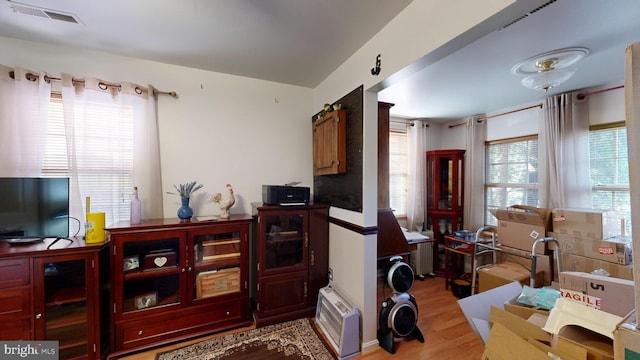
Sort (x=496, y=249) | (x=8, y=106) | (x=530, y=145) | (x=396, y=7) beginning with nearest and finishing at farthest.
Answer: (x=396, y=7), (x=8, y=106), (x=496, y=249), (x=530, y=145)

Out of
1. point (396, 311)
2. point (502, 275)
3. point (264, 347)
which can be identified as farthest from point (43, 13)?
point (502, 275)

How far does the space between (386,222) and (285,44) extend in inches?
70.7

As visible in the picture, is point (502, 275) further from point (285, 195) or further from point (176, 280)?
point (176, 280)

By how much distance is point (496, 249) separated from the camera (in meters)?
2.44

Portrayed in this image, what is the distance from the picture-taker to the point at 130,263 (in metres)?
1.89

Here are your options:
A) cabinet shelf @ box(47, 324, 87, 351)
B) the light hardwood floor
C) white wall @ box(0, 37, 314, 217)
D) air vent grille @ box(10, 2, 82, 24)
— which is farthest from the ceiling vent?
the light hardwood floor

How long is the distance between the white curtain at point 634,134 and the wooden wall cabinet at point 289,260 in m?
1.96

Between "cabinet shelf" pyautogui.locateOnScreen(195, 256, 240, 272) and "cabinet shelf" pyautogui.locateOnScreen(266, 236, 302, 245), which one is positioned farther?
"cabinet shelf" pyautogui.locateOnScreen(266, 236, 302, 245)

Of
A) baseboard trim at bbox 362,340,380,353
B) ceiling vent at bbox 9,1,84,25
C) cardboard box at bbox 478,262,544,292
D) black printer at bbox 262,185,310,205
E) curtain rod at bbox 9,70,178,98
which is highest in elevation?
ceiling vent at bbox 9,1,84,25

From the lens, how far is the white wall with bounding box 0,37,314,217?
2.09m

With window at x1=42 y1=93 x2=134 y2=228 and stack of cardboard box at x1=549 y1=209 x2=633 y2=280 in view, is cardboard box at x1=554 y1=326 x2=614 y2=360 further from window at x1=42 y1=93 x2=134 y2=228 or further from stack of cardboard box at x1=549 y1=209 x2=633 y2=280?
window at x1=42 y1=93 x2=134 y2=228

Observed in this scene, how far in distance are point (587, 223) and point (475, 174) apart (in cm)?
139

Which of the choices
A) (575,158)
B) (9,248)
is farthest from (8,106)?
(575,158)

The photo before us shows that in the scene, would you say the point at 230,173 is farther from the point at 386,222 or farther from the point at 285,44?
the point at 386,222
